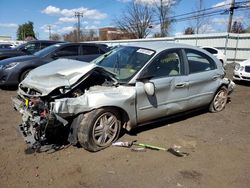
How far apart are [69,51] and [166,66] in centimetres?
514

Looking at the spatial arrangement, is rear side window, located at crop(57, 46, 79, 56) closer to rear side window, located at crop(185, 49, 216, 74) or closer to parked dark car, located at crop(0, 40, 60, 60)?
parked dark car, located at crop(0, 40, 60, 60)

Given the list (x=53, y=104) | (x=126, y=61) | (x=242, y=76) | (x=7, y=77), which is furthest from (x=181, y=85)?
(x=242, y=76)

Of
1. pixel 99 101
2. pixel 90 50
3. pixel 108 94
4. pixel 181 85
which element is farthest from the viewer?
pixel 90 50

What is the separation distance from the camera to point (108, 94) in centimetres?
385

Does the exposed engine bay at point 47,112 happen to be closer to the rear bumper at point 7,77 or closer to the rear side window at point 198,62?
the rear side window at point 198,62

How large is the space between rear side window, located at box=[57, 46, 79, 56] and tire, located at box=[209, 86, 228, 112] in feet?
16.9

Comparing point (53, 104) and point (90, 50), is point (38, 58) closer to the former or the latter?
point (90, 50)

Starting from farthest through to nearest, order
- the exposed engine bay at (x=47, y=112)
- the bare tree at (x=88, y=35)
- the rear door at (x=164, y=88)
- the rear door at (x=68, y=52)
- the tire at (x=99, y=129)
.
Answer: the bare tree at (x=88, y=35) → the rear door at (x=68, y=52) → the rear door at (x=164, y=88) → the tire at (x=99, y=129) → the exposed engine bay at (x=47, y=112)

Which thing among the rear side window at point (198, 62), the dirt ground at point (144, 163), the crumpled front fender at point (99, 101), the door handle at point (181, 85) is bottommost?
the dirt ground at point (144, 163)

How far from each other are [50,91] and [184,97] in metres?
2.52

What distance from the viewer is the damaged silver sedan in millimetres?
3668

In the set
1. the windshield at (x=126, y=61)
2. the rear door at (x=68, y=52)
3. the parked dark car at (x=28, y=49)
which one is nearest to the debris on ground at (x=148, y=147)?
the windshield at (x=126, y=61)

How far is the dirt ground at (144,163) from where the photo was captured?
3146 millimetres

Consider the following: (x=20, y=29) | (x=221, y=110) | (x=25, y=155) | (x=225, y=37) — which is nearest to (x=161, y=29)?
(x=225, y=37)
